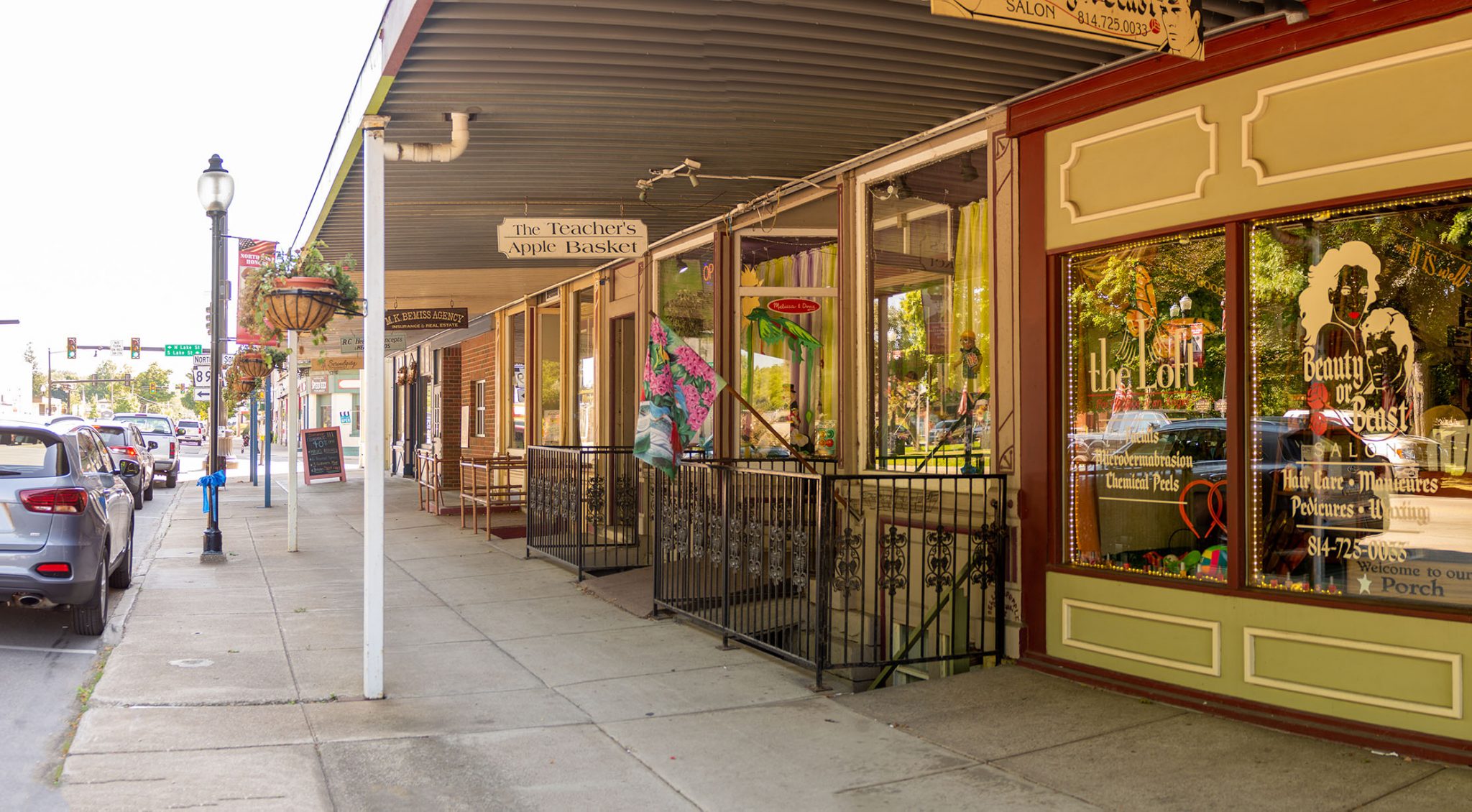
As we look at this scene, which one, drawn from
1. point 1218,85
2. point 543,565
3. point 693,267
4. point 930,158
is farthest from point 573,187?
point 1218,85

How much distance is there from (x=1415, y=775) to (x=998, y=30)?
12.8 feet

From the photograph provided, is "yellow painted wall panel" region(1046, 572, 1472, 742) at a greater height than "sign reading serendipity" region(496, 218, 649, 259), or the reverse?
"sign reading serendipity" region(496, 218, 649, 259)

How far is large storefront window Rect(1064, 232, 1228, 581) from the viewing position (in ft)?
19.1

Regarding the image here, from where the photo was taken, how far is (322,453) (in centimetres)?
2198

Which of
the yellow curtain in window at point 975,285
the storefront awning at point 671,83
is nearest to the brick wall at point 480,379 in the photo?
the storefront awning at point 671,83

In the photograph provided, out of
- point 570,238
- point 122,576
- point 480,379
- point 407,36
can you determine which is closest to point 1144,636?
point 407,36

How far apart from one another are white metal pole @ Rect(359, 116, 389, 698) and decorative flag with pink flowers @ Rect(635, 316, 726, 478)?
91.2 inches

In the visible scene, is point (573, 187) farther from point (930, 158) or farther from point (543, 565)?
point (543, 565)

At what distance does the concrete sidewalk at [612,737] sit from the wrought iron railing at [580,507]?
7.40ft

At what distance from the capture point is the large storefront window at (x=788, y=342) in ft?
30.0

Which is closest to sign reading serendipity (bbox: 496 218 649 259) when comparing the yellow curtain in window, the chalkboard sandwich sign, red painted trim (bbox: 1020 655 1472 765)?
the yellow curtain in window

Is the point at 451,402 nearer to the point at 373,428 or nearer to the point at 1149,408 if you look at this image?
the point at 373,428

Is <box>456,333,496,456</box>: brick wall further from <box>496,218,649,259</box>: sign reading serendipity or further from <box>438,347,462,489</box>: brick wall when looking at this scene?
<box>496,218,649,259</box>: sign reading serendipity

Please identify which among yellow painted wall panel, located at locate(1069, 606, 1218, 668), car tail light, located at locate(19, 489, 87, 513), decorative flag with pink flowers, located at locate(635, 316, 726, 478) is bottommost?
yellow painted wall panel, located at locate(1069, 606, 1218, 668)
